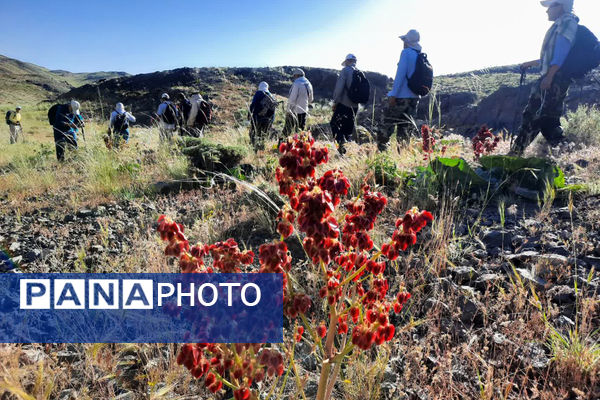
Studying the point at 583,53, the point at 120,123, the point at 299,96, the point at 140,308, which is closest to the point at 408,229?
the point at 140,308

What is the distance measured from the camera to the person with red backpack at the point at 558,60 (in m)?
4.83

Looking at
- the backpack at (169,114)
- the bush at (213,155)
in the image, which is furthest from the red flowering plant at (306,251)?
the backpack at (169,114)

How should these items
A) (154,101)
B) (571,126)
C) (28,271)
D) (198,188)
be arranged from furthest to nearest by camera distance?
(154,101) → (571,126) → (198,188) → (28,271)

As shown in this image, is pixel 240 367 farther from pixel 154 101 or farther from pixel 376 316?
pixel 154 101

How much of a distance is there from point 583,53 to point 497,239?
3.86 meters

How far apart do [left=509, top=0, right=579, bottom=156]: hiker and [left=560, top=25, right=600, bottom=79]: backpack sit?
0.09 meters

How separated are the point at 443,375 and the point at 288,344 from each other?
779 mm

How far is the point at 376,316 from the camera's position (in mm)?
1044

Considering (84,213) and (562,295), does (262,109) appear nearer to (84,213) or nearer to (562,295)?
(84,213)

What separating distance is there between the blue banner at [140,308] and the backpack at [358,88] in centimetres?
555

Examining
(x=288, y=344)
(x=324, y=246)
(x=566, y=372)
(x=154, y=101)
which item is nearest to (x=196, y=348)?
(x=324, y=246)

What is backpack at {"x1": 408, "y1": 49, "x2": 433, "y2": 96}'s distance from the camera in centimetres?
596

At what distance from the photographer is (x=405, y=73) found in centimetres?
605

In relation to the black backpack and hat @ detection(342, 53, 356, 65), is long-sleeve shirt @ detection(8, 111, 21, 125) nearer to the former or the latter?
the black backpack
